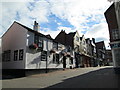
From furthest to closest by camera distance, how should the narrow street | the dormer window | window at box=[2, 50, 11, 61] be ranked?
window at box=[2, 50, 11, 61]
the dormer window
the narrow street

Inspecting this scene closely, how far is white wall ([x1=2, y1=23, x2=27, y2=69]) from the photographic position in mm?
17141

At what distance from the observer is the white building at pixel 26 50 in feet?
55.3

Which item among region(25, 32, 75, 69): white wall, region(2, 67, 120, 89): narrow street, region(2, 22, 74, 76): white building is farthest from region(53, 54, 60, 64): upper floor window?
region(2, 67, 120, 89): narrow street

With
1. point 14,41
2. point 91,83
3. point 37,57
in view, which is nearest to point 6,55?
point 14,41

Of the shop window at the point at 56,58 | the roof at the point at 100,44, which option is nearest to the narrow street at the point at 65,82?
the shop window at the point at 56,58

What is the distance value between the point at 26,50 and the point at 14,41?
3.46 metres

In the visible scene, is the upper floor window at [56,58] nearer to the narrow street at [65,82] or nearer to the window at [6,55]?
the window at [6,55]

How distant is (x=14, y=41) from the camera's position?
18828mm

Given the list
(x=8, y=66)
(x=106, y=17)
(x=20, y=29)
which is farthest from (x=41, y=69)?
(x=106, y=17)

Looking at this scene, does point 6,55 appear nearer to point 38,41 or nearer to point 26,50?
point 26,50

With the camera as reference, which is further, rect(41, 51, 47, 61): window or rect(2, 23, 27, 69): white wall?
rect(41, 51, 47, 61): window

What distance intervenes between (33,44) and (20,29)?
3.05 metres

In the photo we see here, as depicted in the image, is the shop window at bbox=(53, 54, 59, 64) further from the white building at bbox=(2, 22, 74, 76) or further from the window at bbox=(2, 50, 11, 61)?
the window at bbox=(2, 50, 11, 61)

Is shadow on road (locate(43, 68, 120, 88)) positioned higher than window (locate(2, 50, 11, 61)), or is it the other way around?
window (locate(2, 50, 11, 61))
